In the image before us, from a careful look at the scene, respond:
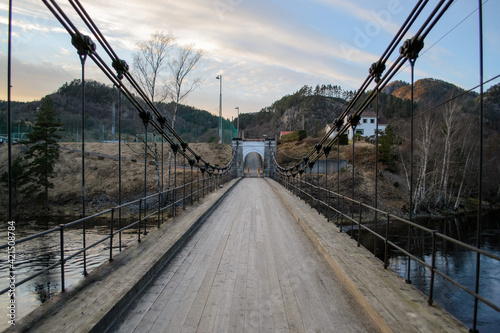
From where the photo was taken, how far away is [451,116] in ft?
71.8

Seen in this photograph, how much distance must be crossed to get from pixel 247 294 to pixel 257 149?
37056mm

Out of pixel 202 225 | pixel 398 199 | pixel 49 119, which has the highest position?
pixel 49 119

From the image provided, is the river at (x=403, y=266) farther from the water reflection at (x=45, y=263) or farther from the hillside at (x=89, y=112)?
the hillside at (x=89, y=112)

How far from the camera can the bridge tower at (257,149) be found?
38562 mm

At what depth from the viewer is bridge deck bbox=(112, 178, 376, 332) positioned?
3201 mm

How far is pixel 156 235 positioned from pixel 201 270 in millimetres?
1998

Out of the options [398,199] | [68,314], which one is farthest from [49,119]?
[68,314]

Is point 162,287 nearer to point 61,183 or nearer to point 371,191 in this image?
point 371,191

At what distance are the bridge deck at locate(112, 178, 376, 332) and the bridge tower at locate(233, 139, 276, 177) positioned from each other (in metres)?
31.4

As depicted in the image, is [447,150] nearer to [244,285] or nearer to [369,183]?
[369,183]

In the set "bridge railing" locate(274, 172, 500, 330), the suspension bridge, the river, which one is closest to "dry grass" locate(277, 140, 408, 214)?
"bridge railing" locate(274, 172, 500, 330)

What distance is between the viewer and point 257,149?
1609 inches

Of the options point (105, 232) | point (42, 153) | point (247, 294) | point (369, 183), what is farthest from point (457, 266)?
point (42, 153)

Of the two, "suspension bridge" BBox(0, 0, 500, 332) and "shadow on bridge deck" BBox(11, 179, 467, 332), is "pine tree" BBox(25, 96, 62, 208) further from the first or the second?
"shadow on bridge deck" BBox(11, 179, 467, 332)
